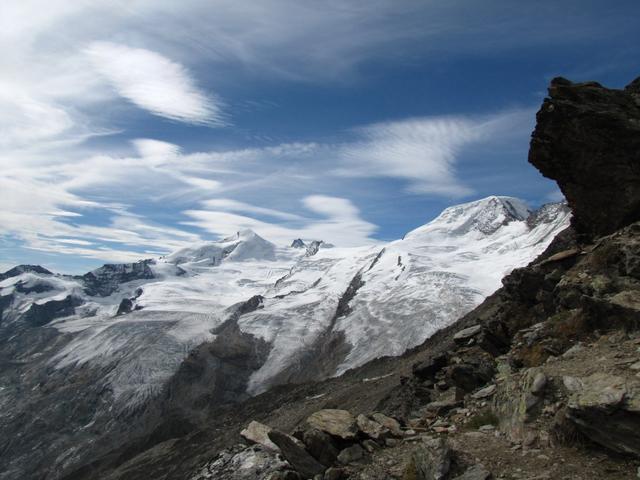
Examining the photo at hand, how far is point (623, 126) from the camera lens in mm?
22859

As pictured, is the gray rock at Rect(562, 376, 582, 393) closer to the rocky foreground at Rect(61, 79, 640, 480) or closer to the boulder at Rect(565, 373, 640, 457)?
the rocky foreground at Rect(61, 79, 640, 480)

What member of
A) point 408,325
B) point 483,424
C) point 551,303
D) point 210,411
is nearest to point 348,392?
point 551,303

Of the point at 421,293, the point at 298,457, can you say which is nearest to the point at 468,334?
the point at 298,457

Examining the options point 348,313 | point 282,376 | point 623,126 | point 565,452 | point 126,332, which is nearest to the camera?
point 565,452

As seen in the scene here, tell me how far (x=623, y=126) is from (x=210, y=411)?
137 m

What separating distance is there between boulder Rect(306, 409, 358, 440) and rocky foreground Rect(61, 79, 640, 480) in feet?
0.12

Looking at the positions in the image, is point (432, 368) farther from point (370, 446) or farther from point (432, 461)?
point (432, 461)

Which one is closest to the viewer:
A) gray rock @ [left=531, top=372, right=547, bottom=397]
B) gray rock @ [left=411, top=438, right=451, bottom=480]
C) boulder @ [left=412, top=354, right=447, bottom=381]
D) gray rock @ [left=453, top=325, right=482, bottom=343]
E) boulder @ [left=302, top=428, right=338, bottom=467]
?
gray rock @ [left=411, top=438, right=451, bottom=480]

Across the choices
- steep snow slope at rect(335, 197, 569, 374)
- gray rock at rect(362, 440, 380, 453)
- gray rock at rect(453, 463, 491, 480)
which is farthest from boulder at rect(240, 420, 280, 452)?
steep snow slope at rect(335, 197, 569, 374)

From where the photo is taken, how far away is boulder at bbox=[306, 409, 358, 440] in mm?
13883

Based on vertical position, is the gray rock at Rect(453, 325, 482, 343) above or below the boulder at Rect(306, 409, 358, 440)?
above

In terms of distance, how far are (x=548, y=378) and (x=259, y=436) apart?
29.6 feet

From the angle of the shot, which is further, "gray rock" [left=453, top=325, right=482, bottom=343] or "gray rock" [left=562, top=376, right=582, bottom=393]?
"gray rock" [left=453, top=325, right=482, bottom=343]

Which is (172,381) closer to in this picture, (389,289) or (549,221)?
(389,289)
